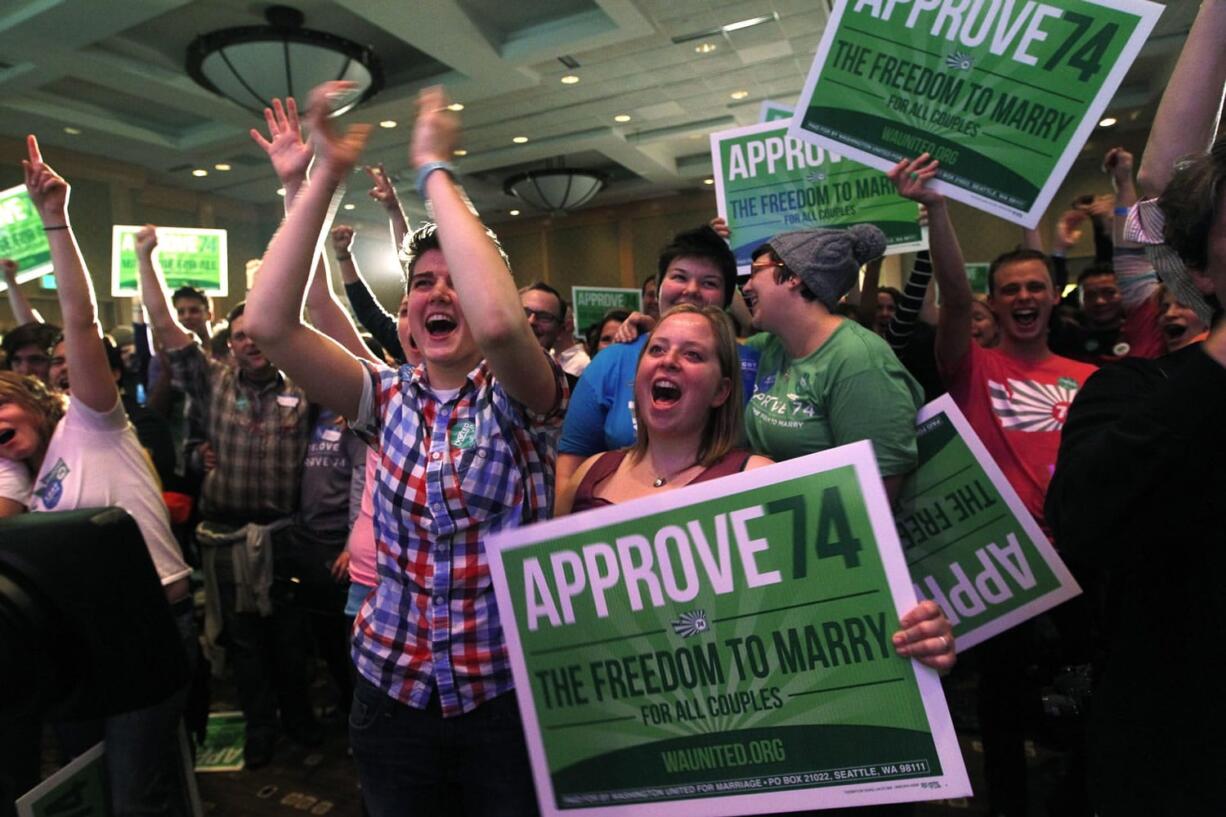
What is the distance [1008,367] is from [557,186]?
28.0 feet

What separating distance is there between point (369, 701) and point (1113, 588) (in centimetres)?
100

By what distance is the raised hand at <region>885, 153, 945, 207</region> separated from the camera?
5.56ft

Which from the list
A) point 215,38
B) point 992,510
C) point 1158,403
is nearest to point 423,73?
point 215,38

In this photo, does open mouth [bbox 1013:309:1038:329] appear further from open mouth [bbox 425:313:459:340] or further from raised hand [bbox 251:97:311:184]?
raised hand [bbox 251:97:311:184]

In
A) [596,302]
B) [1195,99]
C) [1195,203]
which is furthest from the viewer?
[596,302]

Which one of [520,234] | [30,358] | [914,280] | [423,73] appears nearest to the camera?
[914,280]

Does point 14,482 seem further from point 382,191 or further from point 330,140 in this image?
point 330,140

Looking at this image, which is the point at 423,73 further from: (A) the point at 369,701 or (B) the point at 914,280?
(A) the point at 369,701

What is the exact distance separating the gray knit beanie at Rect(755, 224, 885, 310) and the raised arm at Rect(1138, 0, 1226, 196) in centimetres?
58

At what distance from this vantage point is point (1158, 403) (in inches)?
27.6

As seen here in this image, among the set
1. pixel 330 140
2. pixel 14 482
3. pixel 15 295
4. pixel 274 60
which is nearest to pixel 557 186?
Answer: pixel 274 60

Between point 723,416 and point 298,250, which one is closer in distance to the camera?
point 298,250

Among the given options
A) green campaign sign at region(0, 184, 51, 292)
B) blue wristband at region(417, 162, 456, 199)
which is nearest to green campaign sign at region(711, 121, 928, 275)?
blue wristband at region(417, 162, 456, 199)

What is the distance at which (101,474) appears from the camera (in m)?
1.67
